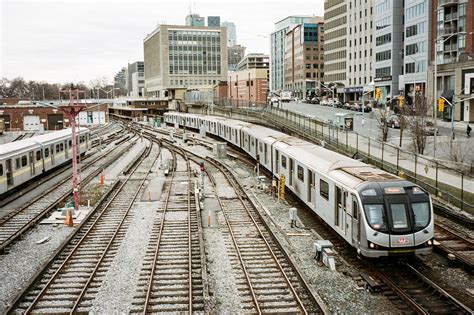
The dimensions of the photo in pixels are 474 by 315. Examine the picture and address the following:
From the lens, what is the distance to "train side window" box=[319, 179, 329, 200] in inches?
746

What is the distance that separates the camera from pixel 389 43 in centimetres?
9369

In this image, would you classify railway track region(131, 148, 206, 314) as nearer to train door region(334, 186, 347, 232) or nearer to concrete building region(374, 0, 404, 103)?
train door region(334, 186, 347, 232)

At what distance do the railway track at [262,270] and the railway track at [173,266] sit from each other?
1.27 meters

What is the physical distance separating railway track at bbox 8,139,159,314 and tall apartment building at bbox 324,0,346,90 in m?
99.2

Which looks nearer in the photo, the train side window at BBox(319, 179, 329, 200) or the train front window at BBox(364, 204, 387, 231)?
the train front window at BBox(364, 204, 387, 231)

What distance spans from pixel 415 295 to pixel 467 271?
295 centimetres

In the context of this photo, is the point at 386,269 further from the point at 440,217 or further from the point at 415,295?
the point at 440,217

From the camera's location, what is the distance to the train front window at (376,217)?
14.8m

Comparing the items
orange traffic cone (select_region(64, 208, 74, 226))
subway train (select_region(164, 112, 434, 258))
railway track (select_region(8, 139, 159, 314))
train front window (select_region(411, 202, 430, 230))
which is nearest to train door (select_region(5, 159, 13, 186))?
railway track (select_region(8, 139, 159, 314))

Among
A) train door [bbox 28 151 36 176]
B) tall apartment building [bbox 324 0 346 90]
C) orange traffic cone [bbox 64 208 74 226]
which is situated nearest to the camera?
orange traffic cone [bbox 64 208 74 226]

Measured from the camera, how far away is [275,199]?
27.3 metres

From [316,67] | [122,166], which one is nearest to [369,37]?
[316,67]

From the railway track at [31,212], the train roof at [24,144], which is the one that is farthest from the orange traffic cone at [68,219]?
the train roof at [24,144]

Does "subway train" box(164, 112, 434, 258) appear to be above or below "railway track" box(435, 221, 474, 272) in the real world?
above
